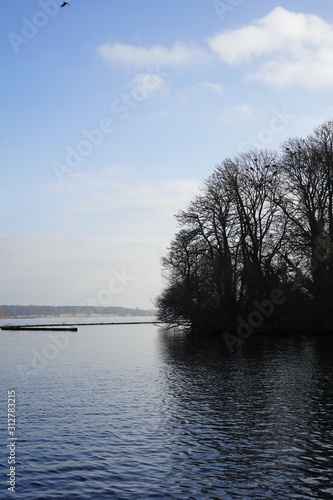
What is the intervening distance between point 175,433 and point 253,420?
3.27 m

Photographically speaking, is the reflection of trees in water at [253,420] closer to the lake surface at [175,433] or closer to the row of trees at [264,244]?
the lake surface at [175,433]

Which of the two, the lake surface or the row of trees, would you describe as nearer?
the lake surface

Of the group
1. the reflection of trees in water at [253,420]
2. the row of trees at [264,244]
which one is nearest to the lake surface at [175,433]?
the reflection of trees in water at [253,420]

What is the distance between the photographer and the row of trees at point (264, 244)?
55.1 metres

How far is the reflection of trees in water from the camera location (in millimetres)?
13117

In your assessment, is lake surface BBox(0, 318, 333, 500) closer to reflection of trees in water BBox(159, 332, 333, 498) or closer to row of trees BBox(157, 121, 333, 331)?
reflection of trees in water BBox(159, 332, 333, 498)

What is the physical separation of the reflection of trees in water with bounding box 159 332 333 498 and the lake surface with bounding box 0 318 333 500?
0.15ft

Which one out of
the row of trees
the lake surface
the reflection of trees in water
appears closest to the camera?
the lake surface

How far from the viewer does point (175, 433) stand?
17.0 metres

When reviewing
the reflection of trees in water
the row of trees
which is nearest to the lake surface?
the reflection of trees in water

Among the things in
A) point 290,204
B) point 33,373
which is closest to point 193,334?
point 290,204

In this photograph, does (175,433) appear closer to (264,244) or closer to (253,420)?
(253,420)

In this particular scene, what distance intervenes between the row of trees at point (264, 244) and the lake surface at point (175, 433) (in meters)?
23.1

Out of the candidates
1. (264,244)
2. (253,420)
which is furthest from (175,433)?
(264,244)
